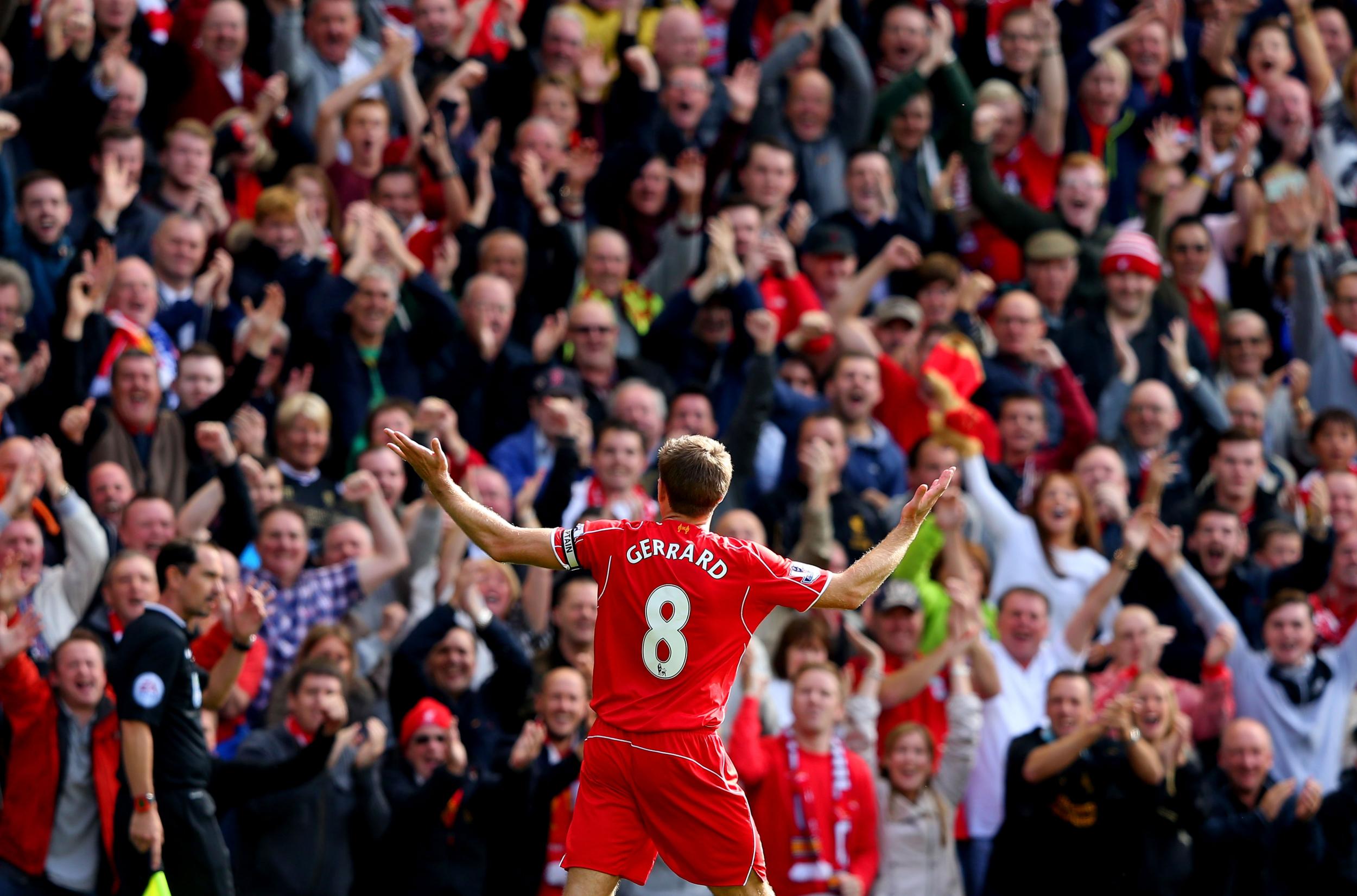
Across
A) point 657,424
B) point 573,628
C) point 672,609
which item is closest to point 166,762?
point 573,628

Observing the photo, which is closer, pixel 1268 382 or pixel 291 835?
pixel 291 835

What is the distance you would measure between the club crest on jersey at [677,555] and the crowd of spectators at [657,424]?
3.12 m

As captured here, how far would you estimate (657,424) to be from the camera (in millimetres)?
13820

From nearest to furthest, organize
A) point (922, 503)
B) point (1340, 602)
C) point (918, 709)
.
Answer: point (922, 503) < point (918, 709) < point (1340, 602)

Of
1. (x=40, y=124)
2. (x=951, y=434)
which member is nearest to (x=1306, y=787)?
(x=951, y=434)

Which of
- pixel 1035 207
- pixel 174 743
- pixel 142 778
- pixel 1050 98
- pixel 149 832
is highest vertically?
pixel 1050 98

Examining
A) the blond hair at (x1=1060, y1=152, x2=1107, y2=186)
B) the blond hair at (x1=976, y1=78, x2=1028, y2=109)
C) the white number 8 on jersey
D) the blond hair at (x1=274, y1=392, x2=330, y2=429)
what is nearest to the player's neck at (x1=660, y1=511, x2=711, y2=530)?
the white number 8 on jersey

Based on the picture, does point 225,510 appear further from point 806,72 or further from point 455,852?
point 806,72

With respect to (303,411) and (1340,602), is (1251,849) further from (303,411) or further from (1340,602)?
(303,411)

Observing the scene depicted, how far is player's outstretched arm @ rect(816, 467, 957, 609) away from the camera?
27.0ft

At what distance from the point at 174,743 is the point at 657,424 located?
171 inches

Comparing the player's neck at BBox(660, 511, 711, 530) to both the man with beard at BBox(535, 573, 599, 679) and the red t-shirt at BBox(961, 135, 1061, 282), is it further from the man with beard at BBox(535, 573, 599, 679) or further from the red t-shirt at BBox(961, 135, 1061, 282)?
the red t-shirt at BBox(961, 135, 1061, 282)

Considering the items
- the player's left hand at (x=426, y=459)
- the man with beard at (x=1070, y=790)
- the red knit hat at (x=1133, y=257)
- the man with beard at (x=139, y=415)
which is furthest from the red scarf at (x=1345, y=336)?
the player's left hand at (x=426, y=459)

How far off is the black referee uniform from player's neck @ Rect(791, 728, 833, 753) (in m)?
3.25
